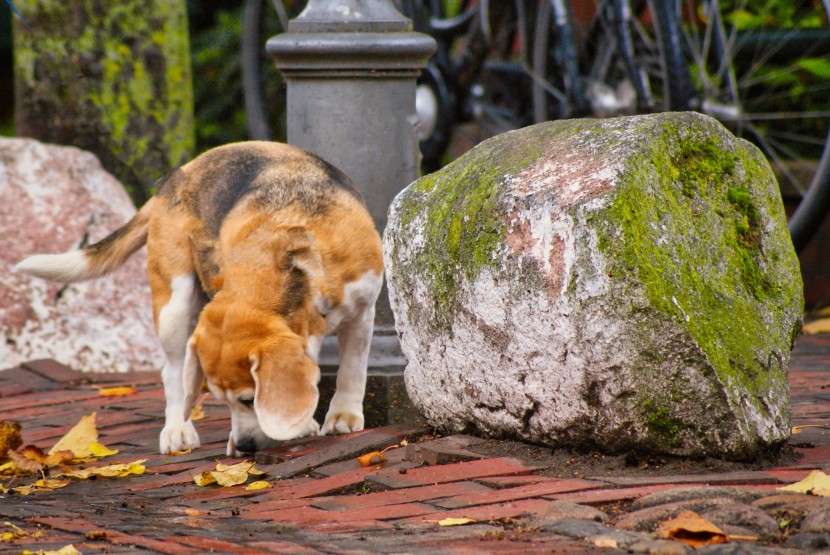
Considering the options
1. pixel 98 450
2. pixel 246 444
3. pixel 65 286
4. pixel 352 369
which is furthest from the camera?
pixel 65 286

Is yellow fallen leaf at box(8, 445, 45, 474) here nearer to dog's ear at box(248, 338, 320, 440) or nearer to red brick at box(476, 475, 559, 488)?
dog's ear at box(248, 338, 320, 440)

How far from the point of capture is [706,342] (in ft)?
10.0

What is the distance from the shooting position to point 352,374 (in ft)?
14.2

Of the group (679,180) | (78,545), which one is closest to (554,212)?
(679,180)

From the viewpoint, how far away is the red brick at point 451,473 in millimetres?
3234

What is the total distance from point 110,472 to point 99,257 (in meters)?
1.14

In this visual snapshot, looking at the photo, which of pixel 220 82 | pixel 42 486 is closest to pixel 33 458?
pixel 42 486

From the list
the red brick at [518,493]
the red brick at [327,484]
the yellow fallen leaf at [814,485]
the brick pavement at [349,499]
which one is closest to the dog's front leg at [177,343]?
the brick pavement at [349,499]

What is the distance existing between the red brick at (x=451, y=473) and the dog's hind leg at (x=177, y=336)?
1.15m

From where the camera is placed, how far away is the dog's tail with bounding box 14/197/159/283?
4648mm

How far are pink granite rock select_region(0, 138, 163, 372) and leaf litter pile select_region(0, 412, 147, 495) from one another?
1787mm

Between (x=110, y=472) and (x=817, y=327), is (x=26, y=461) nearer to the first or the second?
(x=110, y=472)

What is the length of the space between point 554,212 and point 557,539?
935mm

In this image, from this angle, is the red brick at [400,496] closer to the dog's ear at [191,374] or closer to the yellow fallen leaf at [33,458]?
the dog's ear at [191,374]
